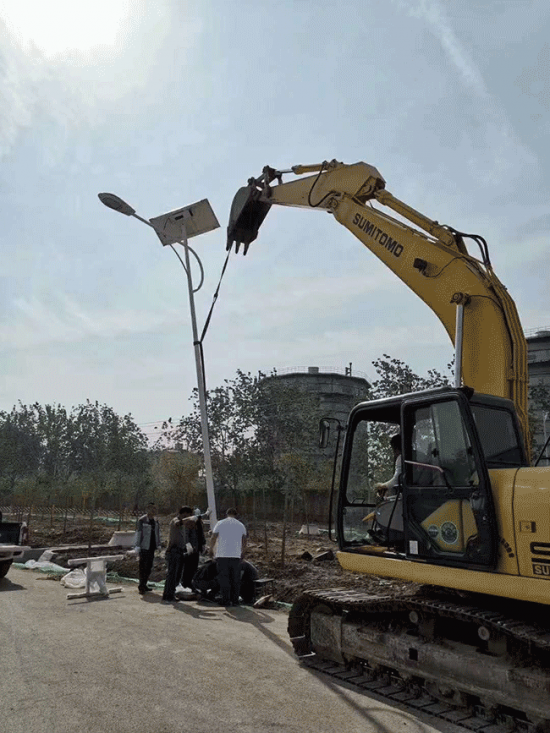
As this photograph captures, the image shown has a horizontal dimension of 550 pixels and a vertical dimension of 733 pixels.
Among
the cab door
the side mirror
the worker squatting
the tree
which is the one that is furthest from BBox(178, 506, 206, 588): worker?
the tree

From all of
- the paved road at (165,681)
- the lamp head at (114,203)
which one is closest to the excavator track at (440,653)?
the paved road at (165,681)

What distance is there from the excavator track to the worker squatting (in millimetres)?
3909

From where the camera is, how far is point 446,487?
5148 millimetres

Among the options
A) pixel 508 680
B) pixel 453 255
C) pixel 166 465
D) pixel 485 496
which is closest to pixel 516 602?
pixel 508 680

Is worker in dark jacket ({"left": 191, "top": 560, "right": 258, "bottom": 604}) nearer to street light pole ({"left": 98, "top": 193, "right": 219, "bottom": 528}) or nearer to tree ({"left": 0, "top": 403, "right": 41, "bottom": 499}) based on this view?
street light pole ({"left": 98, "top": 193, "right": 219, "bottom": 528})

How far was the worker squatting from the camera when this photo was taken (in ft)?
24.6

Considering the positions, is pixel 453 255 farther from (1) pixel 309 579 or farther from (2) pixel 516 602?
(1) pixel 309 579

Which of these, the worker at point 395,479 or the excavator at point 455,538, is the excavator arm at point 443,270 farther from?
the worker at point 395,479

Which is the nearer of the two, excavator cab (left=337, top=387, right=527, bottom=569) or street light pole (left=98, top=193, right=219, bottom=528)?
excavator cab (left=337, top=387, right=527, bottom=569)

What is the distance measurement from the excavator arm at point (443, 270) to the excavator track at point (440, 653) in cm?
184

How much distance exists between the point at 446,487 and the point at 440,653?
54.6 inches

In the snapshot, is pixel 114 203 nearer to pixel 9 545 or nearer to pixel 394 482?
pixel 9 545

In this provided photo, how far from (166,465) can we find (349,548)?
38.9 m

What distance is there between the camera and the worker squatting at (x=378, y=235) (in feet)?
24.6
